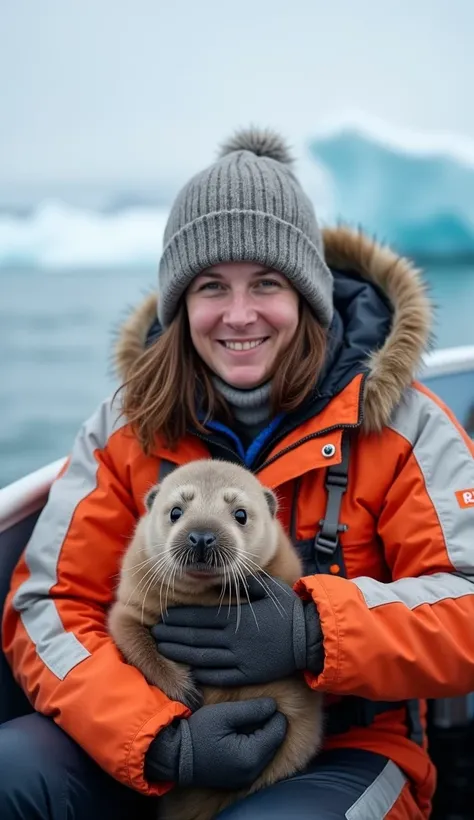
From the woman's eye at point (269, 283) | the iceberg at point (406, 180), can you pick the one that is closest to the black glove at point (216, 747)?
the woman's eye at point (269, 283)

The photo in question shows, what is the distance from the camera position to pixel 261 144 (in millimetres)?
2143

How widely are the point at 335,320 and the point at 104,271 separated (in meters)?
2.17

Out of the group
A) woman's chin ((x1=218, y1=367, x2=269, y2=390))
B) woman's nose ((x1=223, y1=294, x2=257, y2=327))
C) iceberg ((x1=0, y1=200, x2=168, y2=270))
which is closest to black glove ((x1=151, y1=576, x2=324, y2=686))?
woman's chin ((x1=218, y1=367, x2=269, y2=390))

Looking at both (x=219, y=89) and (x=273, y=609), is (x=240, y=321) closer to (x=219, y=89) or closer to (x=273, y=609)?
(x=273, y=609)

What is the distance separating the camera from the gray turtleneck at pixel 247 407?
193 cm

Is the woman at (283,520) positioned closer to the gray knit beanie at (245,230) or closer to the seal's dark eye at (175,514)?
the gray knit beanie at (245,230)

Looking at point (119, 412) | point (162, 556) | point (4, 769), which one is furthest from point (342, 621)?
point (119, 412)

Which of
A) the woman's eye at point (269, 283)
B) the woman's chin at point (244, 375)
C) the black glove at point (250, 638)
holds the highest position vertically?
the woman's eye at point (269, 283)

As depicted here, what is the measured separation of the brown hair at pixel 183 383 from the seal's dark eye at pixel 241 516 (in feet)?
1.10

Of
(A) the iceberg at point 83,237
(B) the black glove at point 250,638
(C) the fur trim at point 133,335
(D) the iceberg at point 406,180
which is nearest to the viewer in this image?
(B) the black glove at point 250,638

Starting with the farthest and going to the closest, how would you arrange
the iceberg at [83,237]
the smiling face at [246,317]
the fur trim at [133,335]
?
the iceberg at [83,237]
the fur trim at [133,335]
the smiling face at [246,317]

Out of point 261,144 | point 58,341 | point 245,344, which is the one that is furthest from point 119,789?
point 58,341

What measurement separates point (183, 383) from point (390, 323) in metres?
0.56

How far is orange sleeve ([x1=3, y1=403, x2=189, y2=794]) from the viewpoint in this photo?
1498mm
